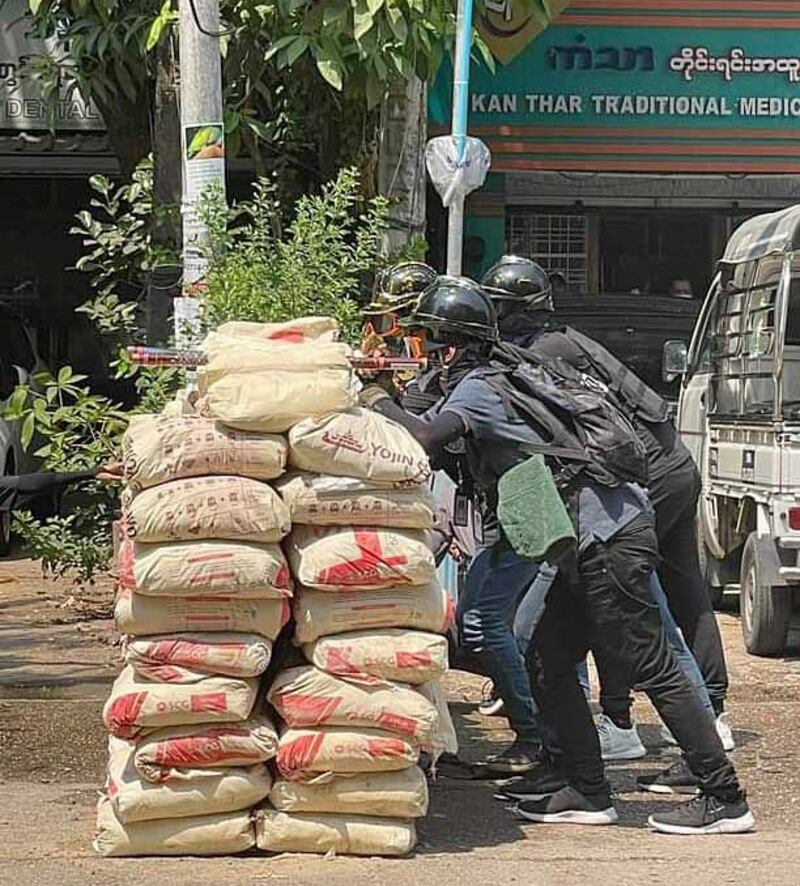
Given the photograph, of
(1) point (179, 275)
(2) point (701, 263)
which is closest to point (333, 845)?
(1) point (179, 275)

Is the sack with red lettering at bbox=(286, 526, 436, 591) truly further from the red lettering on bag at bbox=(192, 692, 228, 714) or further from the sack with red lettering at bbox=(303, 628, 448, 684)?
the red lettering on bag at bbox=(192, 692, 228, 714)

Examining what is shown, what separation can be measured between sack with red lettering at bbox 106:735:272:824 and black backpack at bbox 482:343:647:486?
144cm

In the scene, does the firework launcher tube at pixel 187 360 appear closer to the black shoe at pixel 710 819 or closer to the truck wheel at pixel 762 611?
the black shoe at pixel 710 819

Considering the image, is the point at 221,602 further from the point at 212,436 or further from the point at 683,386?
the point at 683,386

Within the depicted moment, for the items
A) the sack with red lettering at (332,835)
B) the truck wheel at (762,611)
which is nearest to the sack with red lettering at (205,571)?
the sack with red lettering at (332,835)

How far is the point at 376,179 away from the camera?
423 inches

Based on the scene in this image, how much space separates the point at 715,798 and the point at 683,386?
6.48 meters

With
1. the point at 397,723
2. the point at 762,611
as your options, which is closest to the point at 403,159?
the point at 762,611

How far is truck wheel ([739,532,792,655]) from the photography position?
31.3 ft

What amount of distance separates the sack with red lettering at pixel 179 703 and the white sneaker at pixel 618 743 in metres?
2.17

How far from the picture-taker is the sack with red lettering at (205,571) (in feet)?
17.5

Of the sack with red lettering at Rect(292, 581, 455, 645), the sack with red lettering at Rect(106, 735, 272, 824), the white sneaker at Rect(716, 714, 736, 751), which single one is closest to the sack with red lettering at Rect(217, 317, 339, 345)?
the sack with red lettering at Rect(292, 581, 455, 645)

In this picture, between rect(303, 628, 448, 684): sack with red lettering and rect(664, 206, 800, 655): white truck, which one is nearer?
rect(303, 628, 448, 684): sack with red lettering

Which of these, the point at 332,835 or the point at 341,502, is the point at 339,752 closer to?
the point at 332,835
